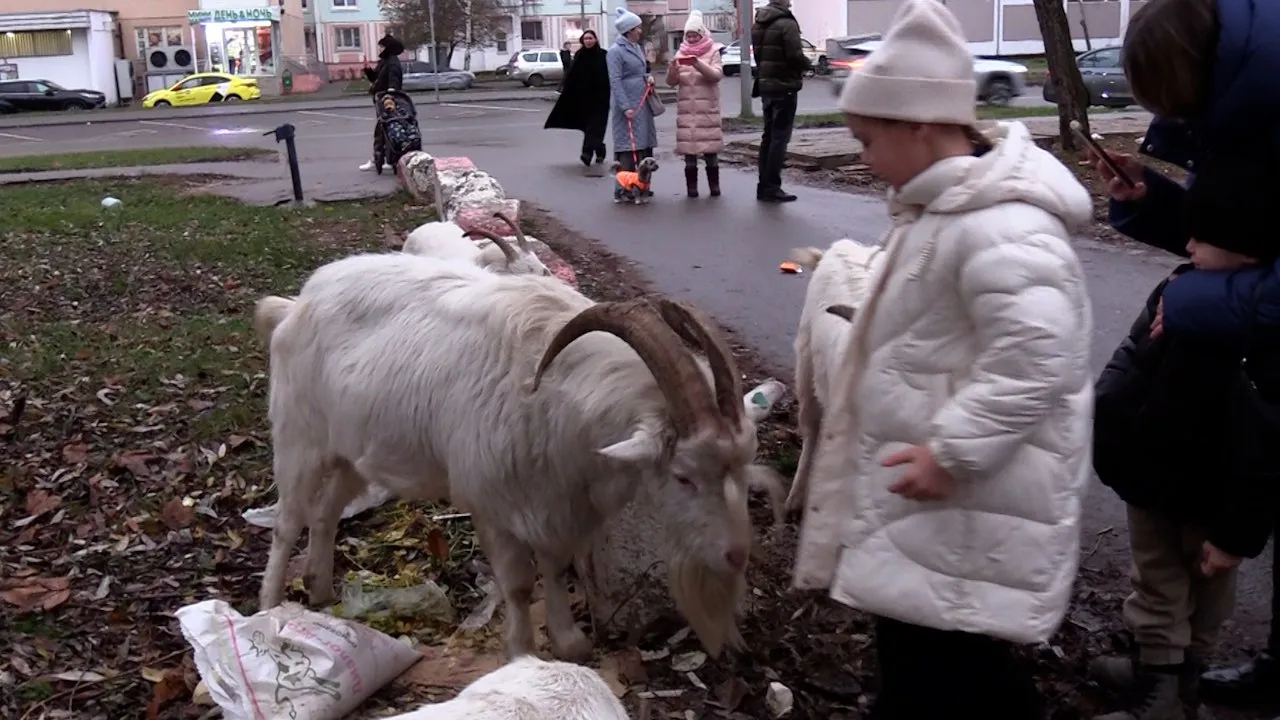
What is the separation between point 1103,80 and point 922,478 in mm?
28273

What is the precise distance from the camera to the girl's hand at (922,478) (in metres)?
2.62

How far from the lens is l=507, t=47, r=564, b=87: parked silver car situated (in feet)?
157

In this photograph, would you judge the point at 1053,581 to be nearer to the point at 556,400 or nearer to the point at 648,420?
the point at 648,420

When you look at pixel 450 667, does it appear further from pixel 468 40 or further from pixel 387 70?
pixel 468 40

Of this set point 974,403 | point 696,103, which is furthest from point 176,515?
point 696,103

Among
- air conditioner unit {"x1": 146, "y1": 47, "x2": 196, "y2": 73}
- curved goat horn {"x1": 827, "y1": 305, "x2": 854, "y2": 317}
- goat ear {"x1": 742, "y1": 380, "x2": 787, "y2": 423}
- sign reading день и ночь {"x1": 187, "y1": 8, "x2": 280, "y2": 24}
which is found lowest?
goat ear {"x1": 742, "y1": 380, "x2": 787, "y2": 423}

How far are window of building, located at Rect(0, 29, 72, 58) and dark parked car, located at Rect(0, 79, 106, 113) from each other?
9006 millimetres

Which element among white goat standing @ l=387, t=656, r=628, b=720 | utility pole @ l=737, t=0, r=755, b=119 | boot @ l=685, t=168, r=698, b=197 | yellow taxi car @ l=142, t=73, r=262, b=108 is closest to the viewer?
white goat standing @ l=387, t=656, r=628, b=720

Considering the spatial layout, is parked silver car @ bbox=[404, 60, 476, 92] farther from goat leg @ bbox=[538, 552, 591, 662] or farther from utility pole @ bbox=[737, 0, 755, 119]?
goat leg @ bbox=[538, 552, 591, 662]

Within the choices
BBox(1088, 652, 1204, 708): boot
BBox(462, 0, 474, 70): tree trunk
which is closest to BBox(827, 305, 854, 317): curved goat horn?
BBox(1088, 652, 1204, 708): boot

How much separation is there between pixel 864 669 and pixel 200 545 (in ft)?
9.29

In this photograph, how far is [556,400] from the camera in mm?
3709

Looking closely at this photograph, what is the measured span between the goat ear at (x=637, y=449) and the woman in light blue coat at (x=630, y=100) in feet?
35.5

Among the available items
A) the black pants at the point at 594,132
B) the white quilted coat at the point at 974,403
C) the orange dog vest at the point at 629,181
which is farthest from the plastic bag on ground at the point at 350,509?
the black pants at the point at 594,132
